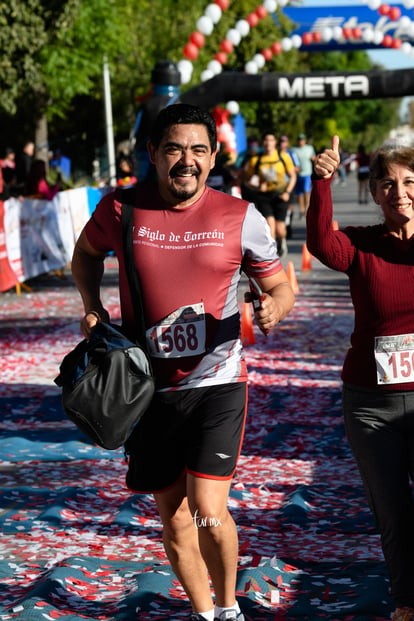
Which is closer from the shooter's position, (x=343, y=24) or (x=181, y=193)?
(x=181, y=193)

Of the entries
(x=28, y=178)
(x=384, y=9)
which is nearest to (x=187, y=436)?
(x=28, y=178)

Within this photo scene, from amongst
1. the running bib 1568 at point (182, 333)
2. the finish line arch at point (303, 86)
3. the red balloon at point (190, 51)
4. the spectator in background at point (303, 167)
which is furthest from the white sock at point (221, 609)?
the spectator in background at point (303, 167)

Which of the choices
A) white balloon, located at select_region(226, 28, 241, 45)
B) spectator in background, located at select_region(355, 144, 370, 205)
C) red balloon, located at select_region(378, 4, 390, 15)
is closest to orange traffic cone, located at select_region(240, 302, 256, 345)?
white balloon, located at select_region(226, 28, 241, 45)

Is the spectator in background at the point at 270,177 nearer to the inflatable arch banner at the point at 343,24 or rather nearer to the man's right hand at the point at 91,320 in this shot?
the inflatable arch banner at the point at 343,24

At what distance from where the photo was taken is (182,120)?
4.21 m

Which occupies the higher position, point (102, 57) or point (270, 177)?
point (102, 57)

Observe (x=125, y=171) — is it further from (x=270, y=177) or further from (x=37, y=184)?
(x=270, y=177)

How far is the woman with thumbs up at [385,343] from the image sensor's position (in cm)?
410

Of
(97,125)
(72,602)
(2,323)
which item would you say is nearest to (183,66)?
(2,323)

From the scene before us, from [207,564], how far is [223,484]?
0.31 m

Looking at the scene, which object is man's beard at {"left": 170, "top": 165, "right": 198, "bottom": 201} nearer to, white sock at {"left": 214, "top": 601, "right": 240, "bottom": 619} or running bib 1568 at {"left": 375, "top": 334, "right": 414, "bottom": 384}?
Answer: running bib 1568 at {"left": 375, "top": 334, "right": 414, "bottom": 384}

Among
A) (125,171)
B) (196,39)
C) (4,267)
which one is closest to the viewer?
(4,267)

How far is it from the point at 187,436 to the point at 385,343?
0.78m

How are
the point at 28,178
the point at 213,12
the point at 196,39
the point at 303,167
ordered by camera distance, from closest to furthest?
1. the point at 28,178
2. the point at 196,39
3. the point at 213,12
4. the point at 303,167
